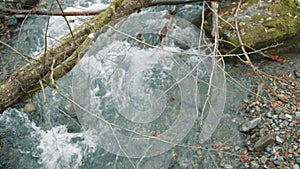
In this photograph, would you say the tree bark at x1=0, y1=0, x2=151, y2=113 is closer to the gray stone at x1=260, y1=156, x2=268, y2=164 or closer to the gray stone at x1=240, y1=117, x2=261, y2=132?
the gray stone at x1=240, y1=117, x2=261, y2=132

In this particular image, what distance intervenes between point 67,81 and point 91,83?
43 cm

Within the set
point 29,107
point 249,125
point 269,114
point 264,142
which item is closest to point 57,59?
point 29,107

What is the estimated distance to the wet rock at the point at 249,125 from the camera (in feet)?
12.5

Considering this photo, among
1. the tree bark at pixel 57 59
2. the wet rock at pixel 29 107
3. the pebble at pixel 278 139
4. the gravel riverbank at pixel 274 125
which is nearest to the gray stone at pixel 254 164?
the gravel riverbank at pixel 274 125

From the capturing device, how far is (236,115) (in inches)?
158

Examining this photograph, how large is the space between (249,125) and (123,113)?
1744 millimetres

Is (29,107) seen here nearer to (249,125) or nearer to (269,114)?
(249,125)

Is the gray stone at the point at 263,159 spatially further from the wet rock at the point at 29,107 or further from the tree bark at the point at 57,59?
the wet rock at the point at 29,107

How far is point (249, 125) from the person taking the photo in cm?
383

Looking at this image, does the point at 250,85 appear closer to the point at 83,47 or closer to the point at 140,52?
the point at 140,52

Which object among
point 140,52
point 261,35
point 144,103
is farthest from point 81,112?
point 261,35

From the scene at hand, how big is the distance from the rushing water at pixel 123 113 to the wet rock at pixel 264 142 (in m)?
0.59

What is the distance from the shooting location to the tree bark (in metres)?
3.13

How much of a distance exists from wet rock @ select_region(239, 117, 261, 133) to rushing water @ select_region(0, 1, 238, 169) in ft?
1.14
